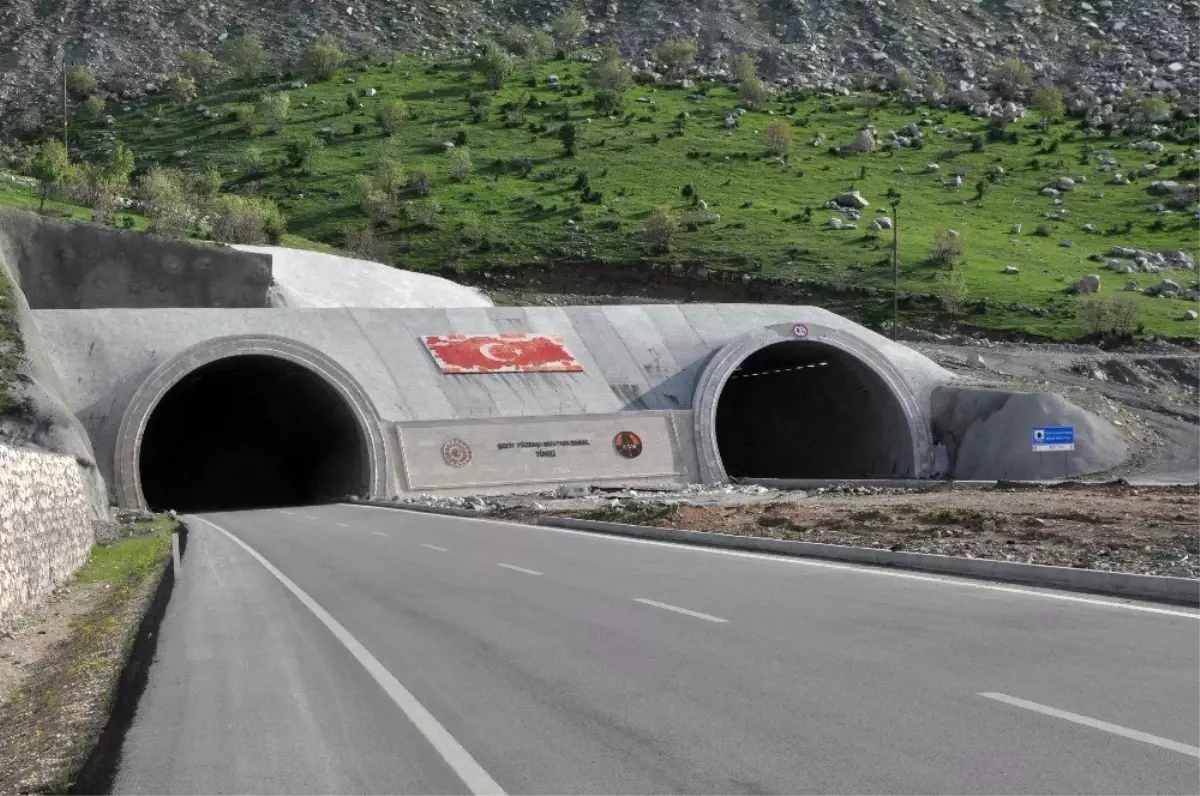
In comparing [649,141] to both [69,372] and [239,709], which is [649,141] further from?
[239,709]

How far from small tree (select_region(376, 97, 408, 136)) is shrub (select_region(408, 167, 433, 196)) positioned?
13286 millimetres

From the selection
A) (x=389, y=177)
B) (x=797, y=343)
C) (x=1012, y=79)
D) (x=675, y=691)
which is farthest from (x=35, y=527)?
(x=1012, y=79)

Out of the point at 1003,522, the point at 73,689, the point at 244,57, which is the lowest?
the point at 73,689

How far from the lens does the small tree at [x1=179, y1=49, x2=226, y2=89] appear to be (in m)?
122

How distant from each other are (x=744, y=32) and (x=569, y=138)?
1822 inches

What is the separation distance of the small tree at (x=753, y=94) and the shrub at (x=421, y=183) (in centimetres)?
3530

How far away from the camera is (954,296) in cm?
6681

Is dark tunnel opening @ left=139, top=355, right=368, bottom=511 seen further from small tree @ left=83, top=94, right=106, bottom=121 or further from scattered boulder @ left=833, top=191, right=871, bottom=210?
Result: small tree @ left=83, top=94, right=106, bottom=121

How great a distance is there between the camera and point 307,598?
15.3 meters

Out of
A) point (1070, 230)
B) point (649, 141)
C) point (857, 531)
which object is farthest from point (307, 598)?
point (649, 141)

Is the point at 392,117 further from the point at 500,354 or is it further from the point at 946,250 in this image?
the point at 500,354

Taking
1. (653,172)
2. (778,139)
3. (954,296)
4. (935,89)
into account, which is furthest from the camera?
(935,89)

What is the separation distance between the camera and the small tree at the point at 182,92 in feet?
374

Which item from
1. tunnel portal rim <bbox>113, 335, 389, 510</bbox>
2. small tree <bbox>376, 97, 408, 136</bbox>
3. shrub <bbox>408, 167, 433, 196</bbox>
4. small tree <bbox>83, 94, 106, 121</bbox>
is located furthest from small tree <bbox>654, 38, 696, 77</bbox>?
tunnel portal rim <bbox>113, 335, 389, 510</bbox>
